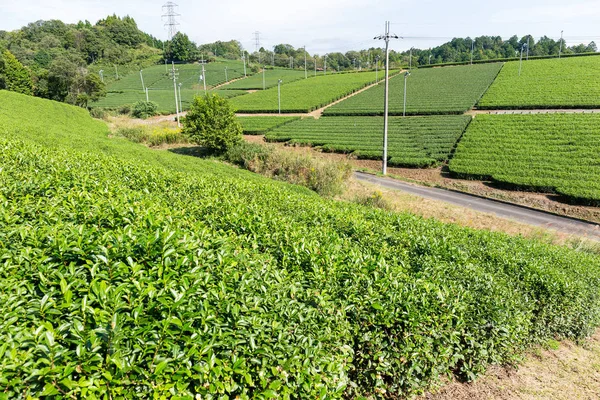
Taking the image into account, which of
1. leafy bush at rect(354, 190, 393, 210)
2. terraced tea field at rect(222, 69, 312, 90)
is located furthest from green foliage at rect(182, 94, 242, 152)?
terraced tea field at rect(222, 69, 312, 90)

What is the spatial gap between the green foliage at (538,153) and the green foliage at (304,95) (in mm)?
31500

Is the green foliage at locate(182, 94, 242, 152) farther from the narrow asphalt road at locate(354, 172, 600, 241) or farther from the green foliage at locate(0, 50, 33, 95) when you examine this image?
the green foliage at locate(0, 50, 33, 95)

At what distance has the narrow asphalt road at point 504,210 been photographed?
19.5m

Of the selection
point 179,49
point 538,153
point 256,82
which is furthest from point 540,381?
point 179,49

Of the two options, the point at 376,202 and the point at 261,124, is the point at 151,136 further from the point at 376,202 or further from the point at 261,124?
the point at 376,202

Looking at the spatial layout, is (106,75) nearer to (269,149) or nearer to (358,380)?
(269,149)

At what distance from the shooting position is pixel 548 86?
53.2 meters

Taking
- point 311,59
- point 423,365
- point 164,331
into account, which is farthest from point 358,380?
point 311,59

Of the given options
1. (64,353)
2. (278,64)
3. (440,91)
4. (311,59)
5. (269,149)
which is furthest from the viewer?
(311,59)

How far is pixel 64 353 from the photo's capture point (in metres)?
2.25

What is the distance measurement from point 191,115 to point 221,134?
3.43m

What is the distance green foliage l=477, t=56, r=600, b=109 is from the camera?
44647 mm

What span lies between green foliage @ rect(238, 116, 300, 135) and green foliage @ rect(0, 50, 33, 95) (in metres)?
35.4

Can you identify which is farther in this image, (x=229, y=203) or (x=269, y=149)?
(x=269, y=149)
